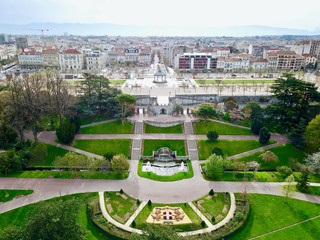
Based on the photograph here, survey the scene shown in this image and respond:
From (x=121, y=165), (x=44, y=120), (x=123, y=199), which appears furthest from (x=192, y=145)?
(x=44, y=120)

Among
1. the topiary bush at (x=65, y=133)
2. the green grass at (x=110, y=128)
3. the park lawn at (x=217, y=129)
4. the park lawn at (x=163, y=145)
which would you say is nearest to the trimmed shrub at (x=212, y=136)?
the park lawn at (x=217, y=129)

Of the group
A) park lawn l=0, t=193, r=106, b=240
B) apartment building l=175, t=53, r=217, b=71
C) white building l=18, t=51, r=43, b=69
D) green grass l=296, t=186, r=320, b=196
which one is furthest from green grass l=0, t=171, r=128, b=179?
white building l=18, t=51, r=43, b=69

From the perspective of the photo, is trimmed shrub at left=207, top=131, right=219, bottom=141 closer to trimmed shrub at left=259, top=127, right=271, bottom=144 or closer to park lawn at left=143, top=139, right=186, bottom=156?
park lawn at left=143, top=139, right=186, bottom=156

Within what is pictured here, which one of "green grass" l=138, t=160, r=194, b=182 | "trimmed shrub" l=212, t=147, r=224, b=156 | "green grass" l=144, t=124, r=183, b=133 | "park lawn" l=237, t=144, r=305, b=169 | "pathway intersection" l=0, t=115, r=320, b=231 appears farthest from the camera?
"green grass" l=144, t=124, r=183, b=133

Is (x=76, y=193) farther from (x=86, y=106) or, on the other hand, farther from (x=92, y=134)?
(x=86, y=106)

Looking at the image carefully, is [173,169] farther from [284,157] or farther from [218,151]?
[284,157]

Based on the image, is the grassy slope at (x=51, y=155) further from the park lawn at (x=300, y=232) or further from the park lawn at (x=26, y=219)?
the park lawn at (x=300, y=232)

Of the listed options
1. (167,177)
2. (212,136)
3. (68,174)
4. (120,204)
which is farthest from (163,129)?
(120,204)
